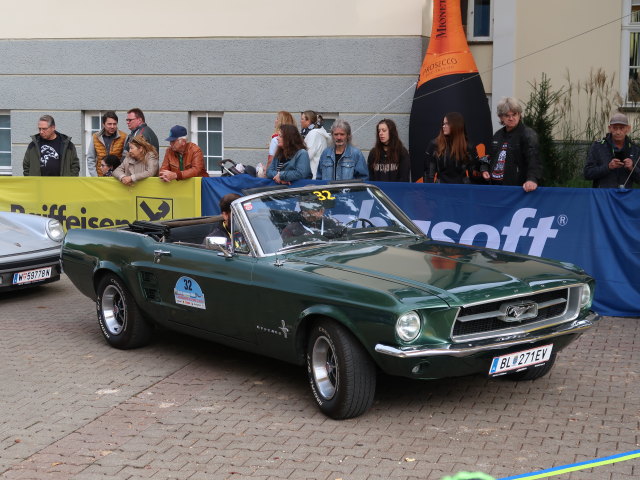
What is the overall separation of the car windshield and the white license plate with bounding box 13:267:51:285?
14.6ft

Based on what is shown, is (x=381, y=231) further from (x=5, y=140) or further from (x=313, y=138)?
(x=5, y=140)

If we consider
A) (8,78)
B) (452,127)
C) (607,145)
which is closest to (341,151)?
(452,127)

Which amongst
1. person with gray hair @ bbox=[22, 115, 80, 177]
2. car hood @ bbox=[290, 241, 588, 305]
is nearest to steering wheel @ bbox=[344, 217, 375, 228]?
car hood @ bbox=[290, 241, 588, 305]

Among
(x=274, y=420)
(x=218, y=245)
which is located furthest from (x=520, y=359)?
(x=218, y=245)

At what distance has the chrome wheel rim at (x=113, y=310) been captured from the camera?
8.49 m

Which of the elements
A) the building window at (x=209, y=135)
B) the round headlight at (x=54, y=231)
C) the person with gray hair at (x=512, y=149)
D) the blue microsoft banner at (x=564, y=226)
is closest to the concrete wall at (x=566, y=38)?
the person with gray hair at (x=512, y=149)

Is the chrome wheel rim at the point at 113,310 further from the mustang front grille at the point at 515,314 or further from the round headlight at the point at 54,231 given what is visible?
the mustang front grille at the point at 515,314

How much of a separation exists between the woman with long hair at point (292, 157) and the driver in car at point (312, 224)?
3.72 meters

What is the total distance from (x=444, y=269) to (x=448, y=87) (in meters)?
7.94

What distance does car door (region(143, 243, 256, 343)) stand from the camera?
697cm

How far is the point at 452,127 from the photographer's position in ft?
34.7

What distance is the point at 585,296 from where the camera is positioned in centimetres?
670

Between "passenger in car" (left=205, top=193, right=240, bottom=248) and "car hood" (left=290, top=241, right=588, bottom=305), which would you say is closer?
"car hood" (left=290, top=241, right=588, bottom=305)

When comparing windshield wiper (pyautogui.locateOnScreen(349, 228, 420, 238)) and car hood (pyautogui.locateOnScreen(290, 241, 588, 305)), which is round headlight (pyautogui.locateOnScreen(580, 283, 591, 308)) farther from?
windshield wiper (pyautogui.locateOnScreen(349, 228, 420, 238))
